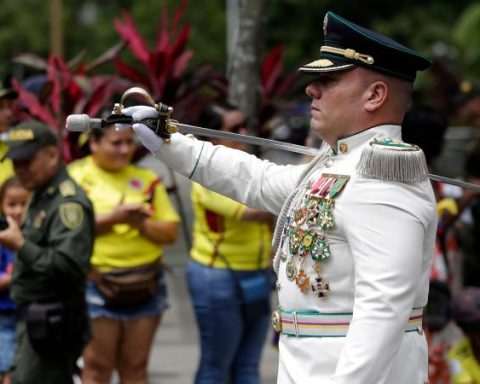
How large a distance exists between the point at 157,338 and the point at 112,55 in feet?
7.89

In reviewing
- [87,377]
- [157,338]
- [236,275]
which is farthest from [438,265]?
[157,338]

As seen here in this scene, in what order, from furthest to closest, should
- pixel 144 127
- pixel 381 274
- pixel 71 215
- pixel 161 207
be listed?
1. pixel 161 207
2. pixel 71 215
3. pixel 144 127
4. pixel 381 274

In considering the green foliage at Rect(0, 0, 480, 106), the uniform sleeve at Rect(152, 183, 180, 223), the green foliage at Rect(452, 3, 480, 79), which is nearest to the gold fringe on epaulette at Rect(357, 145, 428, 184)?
the uniform sleeve at Rect(152, 183, 180, 223)

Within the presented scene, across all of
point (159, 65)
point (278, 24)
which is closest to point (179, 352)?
point (159, 65)

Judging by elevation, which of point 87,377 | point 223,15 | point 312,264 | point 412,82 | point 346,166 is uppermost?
point 412,82

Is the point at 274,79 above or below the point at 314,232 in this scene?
below

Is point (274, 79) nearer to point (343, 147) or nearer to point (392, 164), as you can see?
point (343, 147)

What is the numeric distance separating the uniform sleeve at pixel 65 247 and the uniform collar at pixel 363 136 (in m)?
2.07

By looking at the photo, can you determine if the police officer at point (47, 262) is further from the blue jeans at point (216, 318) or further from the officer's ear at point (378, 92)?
the officer's ear at point (378, 92)

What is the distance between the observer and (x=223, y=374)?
643cm

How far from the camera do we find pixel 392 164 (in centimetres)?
344

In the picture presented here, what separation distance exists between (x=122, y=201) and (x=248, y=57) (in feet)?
5.57

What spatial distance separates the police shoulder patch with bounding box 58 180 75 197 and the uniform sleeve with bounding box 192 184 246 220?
897mm

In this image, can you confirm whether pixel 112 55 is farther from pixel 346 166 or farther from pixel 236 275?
pixel 346 166
